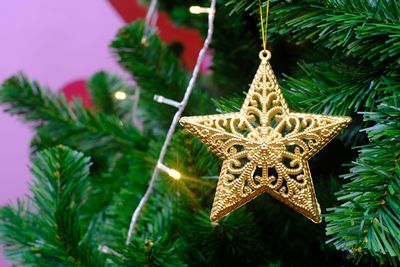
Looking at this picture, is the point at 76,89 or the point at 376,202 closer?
the point at 376,202

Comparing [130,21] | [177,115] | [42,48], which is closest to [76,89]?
[42,48]

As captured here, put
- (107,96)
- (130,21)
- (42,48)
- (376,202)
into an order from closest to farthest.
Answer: (376,202), (107,96), (42,48), (130,21)

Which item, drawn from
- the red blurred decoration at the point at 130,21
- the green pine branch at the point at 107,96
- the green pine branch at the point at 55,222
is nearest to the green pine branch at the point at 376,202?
the green pine branch at the point at 55,222

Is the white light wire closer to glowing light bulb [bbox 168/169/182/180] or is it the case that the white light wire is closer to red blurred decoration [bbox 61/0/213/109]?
glowing light bulb [bbox 168/169/182/180]

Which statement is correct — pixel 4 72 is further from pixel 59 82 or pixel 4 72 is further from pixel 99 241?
pixel 99 241

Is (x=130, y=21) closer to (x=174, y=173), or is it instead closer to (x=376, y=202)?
(x=174, y=173)

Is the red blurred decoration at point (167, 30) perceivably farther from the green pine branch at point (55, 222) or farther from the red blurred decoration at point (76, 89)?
the green pine branch at point (55, 222)

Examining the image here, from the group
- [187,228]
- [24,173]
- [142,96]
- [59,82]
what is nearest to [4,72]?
[59,82]
